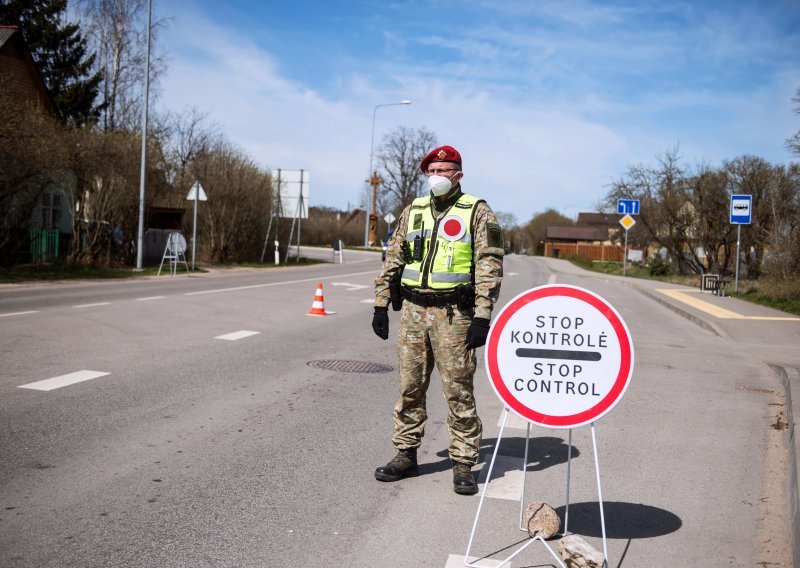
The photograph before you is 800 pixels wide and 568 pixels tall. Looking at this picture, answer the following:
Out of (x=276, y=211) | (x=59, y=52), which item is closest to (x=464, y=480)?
(x=276, y=211)

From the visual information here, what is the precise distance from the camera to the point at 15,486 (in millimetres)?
4316

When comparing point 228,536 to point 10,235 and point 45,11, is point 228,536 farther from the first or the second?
point 45,11

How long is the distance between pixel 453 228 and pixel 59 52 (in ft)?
148

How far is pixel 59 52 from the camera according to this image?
42.9 m

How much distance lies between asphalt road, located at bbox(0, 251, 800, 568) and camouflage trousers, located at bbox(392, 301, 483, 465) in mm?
318

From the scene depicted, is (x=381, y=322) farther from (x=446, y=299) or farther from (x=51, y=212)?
(x=51, y=212)

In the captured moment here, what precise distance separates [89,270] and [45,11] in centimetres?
2740

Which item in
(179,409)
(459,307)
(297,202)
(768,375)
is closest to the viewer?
(459,307)

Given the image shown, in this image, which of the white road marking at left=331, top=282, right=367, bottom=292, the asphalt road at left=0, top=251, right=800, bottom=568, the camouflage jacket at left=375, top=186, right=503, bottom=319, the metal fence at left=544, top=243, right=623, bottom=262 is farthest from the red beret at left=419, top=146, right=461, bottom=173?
the metal fence at left=544, top=243, right=623, bottom=262

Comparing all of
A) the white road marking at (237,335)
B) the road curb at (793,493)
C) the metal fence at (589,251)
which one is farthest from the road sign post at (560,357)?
the metal fence at (589,251)

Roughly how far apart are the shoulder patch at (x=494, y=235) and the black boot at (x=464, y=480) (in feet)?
4.44

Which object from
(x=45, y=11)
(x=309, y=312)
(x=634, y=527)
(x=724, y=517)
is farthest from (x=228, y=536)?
(x=45, y=11)

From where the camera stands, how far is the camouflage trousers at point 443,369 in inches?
178

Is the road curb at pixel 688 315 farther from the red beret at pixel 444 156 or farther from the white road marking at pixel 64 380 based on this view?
the white road marking at pixel 64 380
